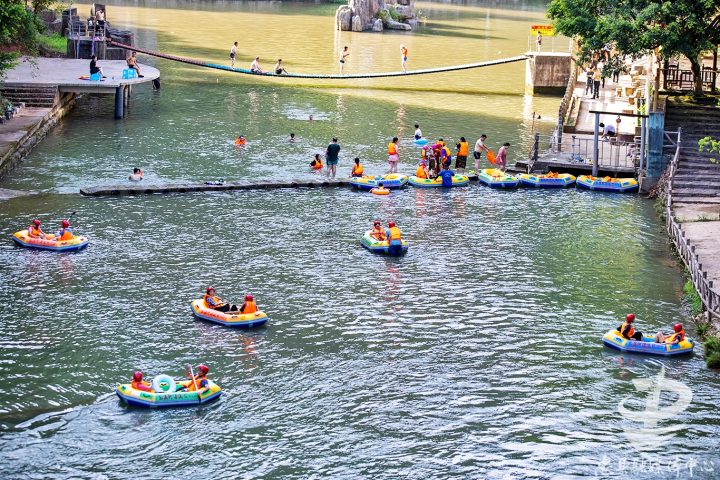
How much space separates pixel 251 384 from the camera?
2373cm

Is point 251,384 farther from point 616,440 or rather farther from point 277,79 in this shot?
point 277,79

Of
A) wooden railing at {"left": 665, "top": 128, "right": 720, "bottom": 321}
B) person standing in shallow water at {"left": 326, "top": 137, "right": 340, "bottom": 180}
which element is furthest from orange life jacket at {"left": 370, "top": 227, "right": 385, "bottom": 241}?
wooden railing at {"left": 665, "top": 128, "right": 720, "bottom": 321}

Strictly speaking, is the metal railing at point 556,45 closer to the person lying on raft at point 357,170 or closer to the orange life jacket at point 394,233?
the person lying on raft at point 357,170

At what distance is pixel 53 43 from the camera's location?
73188 mm

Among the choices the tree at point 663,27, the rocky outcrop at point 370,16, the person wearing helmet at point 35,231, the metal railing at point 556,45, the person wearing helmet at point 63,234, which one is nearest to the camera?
the person wearing helmet at point 63,234

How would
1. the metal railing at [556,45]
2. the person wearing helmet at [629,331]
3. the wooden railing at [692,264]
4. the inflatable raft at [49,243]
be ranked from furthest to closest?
the metal railing at [556,45] → the inflatable raft at [49,243] → the wooden railing at [692,264] → the person wearing helmet at [629,331]

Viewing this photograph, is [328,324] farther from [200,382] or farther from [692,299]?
[692,299]

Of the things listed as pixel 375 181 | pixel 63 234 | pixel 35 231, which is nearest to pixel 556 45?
pixel 375 181

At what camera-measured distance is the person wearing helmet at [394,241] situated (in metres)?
33.2

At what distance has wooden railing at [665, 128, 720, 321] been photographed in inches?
1083

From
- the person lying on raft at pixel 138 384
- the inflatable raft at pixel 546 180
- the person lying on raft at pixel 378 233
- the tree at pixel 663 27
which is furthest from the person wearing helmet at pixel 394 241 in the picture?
the tree at pixel 663 27

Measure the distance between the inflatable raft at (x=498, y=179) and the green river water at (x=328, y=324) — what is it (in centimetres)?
131

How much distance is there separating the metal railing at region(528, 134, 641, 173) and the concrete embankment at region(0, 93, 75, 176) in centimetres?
2801

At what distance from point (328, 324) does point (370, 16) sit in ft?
287
